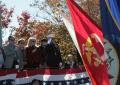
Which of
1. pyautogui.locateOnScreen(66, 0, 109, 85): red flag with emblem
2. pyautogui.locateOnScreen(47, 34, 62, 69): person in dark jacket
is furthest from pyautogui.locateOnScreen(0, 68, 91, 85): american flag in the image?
pyautogui.locateOnScreen(66, 0, 109, 85): red flag with emblem

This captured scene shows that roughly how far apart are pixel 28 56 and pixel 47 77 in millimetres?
1119

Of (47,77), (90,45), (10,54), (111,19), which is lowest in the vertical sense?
(47,77)

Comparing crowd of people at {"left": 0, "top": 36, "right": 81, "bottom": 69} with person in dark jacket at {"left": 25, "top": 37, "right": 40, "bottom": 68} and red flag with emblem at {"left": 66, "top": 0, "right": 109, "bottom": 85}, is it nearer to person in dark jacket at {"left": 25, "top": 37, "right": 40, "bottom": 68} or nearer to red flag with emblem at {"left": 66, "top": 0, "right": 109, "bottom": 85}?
person in dark jacket at {"left": 25, "top": 37, "right": 40, "bottom": 68}

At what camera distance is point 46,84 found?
32.1 ft

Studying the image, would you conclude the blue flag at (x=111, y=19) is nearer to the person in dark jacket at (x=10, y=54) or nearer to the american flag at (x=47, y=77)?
the american flag at (x=47, y=77)

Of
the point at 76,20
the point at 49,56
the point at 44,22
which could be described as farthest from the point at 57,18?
the point at 76,20

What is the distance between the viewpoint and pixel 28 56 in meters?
10.8

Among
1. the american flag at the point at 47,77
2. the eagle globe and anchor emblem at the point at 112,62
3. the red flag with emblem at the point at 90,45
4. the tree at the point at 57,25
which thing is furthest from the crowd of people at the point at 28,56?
the tree at the point at 57,25

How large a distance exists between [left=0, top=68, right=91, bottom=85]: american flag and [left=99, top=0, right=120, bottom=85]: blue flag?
3809 mm

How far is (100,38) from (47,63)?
419 centimetres

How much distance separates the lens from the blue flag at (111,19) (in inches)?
240

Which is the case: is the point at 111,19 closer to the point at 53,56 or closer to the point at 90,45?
the point at 90,45

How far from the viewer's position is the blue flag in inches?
240

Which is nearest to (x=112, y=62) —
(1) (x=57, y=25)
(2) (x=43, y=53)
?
(2) (x=43, y=53)
